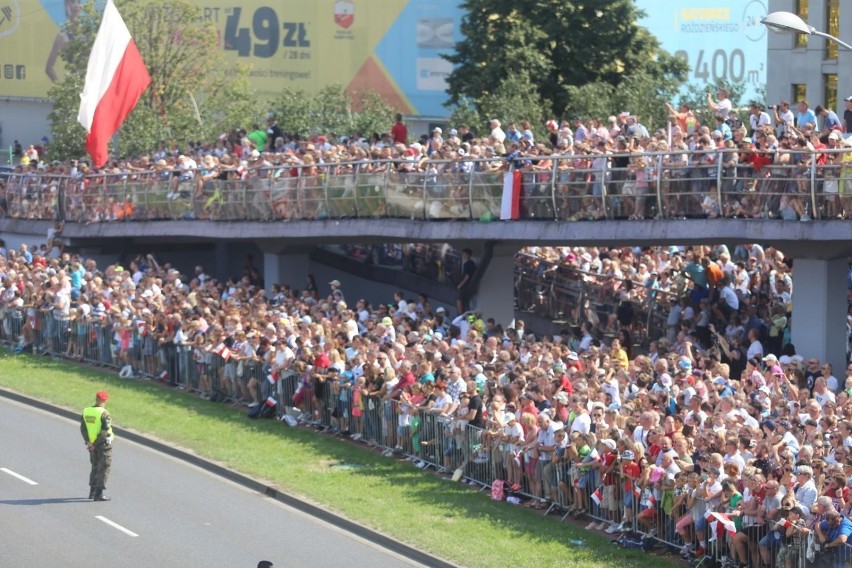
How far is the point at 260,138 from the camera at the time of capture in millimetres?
41812

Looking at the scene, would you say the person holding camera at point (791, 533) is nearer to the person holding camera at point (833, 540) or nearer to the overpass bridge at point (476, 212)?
the person holding camera at point (833, 540)

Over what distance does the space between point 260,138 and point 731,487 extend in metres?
25.3

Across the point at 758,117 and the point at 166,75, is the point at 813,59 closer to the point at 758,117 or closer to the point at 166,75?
the point at 166,75

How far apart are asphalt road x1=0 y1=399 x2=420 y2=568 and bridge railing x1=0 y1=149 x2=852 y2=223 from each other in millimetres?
8207

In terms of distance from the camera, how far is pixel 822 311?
27.1m

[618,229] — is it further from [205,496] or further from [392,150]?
[205,496]

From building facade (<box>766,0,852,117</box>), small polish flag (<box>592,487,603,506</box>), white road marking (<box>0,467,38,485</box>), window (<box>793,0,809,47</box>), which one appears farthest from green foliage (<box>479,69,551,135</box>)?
small polish flag (<box>592,487,603,506</box>)

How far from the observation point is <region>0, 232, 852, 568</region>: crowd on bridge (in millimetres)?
18719

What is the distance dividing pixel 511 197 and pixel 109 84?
1235cm

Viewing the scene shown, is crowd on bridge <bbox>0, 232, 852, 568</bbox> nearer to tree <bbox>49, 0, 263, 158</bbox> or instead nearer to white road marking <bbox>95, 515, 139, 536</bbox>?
white road marking <bbox>95, 515, 139, 536</bbox>

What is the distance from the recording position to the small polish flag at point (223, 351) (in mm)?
30000

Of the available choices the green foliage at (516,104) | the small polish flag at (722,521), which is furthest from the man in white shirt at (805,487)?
the green foliage at (516,104)

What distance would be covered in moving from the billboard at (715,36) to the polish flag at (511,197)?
4069cm

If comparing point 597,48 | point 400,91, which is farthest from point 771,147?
point 400,91
